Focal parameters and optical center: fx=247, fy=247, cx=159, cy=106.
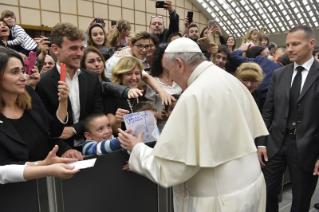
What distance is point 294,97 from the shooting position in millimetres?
2459

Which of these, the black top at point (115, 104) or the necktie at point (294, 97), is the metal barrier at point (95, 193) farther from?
the necktie at point (294, 97)

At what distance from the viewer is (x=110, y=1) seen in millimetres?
12484

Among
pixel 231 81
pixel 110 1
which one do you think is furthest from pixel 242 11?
pixel 231 81

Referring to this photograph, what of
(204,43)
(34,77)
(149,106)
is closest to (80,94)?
(34,77)

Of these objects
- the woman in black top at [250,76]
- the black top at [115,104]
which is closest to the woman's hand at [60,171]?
the black top at [115,104]

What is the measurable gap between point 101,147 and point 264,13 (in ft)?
70.3

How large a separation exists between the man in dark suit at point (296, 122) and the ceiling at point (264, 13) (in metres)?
16.5

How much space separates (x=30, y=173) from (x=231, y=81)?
136 centimetres

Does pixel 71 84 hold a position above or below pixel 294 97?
above

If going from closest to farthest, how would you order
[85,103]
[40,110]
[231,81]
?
[231,81] < [40,110] < [85,103]

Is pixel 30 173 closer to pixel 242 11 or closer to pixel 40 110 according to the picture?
pixel 40 110

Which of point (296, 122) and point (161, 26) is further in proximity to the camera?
point (161, 26)

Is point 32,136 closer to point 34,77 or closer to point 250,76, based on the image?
point 34,77

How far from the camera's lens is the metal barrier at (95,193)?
5.44 ft
